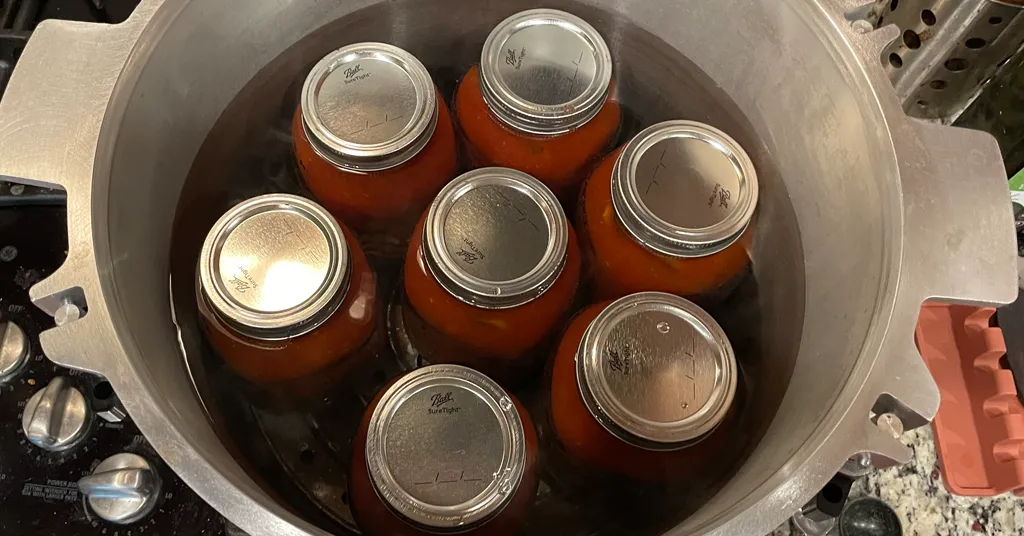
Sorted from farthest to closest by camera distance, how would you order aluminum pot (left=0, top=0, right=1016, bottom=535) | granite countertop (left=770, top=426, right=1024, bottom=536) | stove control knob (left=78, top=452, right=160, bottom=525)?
granite countertop (left=770, top=426, right=1024, bottom=536) → stove control knob (left=78, top=452, right=160, bottom=525) → aluminum pot (left=0, top=0, right=1016, bottom=535)

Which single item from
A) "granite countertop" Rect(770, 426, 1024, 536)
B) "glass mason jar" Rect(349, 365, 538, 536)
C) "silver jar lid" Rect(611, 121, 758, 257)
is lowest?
"granite countertop" Rect(770, 426, 1024, 536)

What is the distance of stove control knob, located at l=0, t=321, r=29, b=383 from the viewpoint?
1.93 ft

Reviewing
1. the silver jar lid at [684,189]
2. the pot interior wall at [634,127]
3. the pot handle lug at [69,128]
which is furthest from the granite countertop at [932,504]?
the pot handle lug at [69,128]

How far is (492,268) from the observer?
561mm

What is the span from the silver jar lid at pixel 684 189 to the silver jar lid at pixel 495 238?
6 centimetres

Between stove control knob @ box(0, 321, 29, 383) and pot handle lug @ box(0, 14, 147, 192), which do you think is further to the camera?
stove control knob @ box(0, 321, 29, 383)

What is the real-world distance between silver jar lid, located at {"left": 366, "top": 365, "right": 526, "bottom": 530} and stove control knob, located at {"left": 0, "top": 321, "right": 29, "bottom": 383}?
315 millimetres

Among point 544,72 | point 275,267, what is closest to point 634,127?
point 544,72

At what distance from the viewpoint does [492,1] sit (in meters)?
0.77

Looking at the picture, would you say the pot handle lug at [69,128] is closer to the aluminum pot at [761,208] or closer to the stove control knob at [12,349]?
the aluminum pot at [761,208]

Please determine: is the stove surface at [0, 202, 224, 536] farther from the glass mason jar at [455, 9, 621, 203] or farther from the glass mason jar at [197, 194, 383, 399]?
the glass mason jar at [455, 9, 621, 203]

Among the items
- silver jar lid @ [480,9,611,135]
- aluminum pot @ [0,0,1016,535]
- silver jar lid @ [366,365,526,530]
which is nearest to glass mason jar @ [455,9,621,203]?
silver jar lid @ [480,9,611,135]

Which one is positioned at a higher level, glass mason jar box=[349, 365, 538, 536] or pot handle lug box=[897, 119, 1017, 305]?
pot handle lug box=[897, 119, 1017, 305]

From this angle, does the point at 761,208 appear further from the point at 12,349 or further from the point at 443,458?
the point at 12,349
